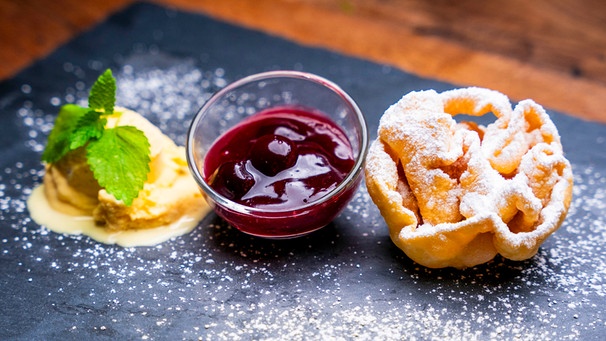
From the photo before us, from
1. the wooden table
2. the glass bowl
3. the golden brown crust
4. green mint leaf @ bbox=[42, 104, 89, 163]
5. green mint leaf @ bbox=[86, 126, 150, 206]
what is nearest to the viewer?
the golden brown crust

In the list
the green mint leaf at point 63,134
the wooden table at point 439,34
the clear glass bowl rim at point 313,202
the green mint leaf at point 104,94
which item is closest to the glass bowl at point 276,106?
the clear glass bowl rim at point 313,202

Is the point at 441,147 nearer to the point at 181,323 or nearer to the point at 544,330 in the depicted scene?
the point at 544,330

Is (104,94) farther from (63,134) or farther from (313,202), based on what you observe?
(313,202)

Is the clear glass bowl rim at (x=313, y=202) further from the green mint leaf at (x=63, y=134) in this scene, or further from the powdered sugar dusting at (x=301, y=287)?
the green mint leaf at (x=63, y=134)

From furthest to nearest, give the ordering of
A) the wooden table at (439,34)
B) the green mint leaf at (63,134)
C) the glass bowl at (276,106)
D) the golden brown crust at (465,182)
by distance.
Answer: the wooden table at (439,34) → the green mint leaf at (63,134) → the glass bowl at (276,106) → the golden brown crust at (465,182)

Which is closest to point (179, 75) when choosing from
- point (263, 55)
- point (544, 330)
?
point (263, 55)

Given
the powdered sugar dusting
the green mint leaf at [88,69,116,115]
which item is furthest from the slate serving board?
the green mint leaf at [88,69,116,115]

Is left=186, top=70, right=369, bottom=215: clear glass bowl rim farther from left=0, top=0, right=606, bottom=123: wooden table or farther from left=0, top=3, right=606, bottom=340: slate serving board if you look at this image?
left=0, top=0, right=606, bottom=123: wooden table
